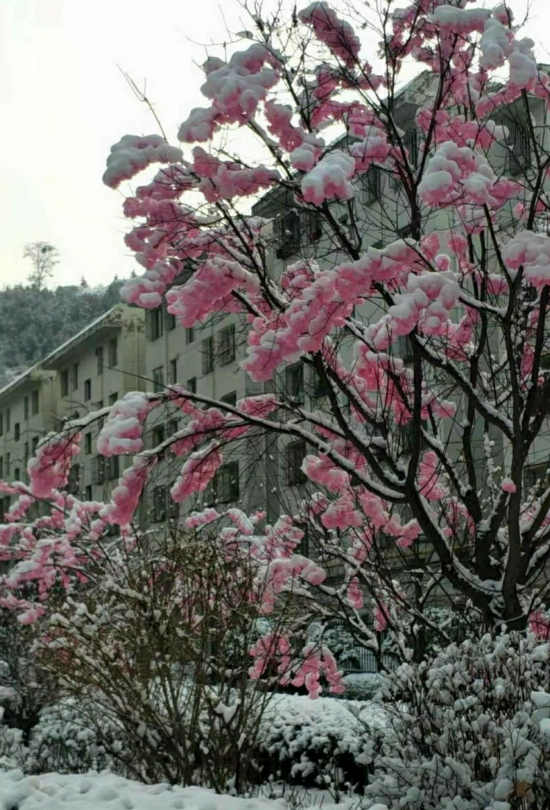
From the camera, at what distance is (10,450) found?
219 feet

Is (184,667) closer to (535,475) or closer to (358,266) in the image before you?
(358,266)

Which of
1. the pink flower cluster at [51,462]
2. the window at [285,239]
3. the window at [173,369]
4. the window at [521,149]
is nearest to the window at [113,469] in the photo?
the window at [173,369]

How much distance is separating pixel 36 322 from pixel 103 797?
94.4 metres

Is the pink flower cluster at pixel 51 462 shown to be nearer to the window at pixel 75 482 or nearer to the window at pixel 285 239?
the window at pixel 285 239

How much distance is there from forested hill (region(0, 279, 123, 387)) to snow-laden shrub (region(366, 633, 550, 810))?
291 feet

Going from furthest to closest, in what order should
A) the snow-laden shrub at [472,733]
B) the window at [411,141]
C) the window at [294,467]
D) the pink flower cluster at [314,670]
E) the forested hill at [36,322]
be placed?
the forested hill at [36,322] → the window at [294,467] → the pink flower cluster at [314,670] → the window at [411,141] → the snow-laden shrub at [472,733]

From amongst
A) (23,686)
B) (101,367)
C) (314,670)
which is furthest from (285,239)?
(101,367)

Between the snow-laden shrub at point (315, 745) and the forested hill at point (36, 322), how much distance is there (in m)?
82.8

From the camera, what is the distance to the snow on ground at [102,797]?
18.8 feet

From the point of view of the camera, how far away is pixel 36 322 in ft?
321

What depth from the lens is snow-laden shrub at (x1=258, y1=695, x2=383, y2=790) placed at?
11961mm

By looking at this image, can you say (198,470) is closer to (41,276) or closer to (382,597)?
(382,597)

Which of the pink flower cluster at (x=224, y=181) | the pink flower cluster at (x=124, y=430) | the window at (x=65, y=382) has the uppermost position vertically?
the window at (x=65, y=382)

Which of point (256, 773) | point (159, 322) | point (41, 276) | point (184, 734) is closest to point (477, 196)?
point (184, 734)
